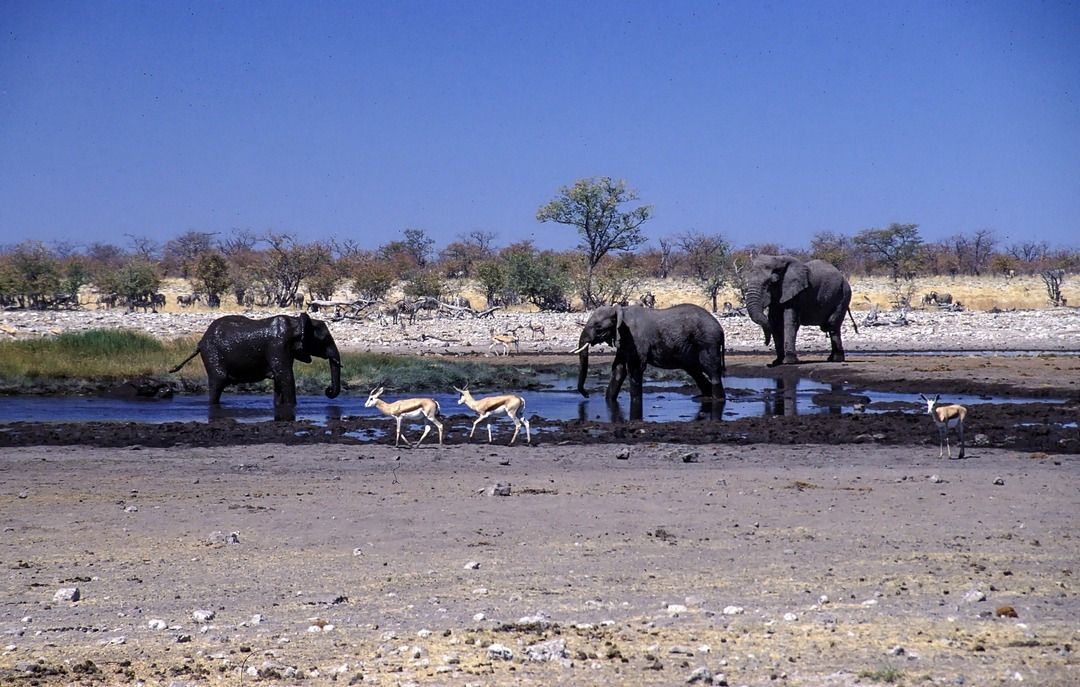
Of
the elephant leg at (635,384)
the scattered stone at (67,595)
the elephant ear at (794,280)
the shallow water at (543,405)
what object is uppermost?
the elephant ear at (794,280)

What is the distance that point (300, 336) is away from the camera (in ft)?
72.7

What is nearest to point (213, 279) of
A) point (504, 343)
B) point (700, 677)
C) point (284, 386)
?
point (504, 343)

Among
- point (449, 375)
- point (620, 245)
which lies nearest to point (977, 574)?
point (449, 375)

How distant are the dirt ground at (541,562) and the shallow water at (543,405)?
3880 mm

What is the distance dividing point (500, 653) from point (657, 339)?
15.8 metres

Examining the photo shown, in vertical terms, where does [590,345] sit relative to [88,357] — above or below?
above

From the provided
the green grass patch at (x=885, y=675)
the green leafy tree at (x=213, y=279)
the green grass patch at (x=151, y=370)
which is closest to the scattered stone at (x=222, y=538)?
the green grass patch at (x=885, y=675)

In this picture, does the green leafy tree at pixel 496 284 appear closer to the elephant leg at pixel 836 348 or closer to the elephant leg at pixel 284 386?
the elephant leg at pixel 836 348

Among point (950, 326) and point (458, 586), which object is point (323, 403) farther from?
point (950, 326)

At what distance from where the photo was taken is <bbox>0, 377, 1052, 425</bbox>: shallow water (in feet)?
67.4

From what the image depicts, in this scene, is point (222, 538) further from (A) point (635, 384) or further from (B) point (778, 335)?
(B) point (778, 335)

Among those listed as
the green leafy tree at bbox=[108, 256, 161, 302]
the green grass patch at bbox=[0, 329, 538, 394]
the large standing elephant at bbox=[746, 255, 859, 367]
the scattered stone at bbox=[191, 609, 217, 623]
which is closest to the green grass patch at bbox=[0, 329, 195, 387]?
the green grass patch at bbox=[0, 329, 538, 394]

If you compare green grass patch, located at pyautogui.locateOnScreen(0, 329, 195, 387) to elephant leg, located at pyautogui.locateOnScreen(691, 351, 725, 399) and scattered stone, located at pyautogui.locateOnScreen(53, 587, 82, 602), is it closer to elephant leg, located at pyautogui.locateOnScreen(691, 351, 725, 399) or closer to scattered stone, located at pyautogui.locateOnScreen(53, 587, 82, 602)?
elephant leg, located at pyautogui.locateOnScreen(691, 351, 725, 399)

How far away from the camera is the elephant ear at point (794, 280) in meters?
30.5
